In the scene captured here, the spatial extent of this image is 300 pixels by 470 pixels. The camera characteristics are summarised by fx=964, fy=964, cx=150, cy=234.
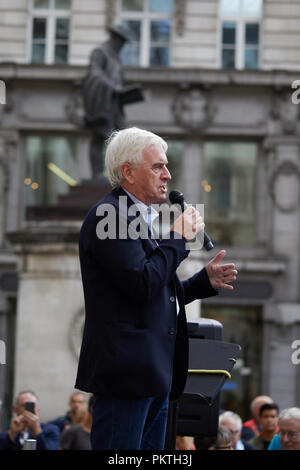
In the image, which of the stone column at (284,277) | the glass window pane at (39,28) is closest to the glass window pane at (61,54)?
the glass window pane at (39,28)

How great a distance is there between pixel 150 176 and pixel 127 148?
14 cm

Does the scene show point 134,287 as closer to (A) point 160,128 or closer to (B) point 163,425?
(B) point 163,425

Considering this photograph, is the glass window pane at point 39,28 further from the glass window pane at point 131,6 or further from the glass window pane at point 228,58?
the glass window pane at point 228,58

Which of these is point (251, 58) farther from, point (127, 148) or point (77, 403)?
point (127, 148)

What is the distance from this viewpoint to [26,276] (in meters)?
12.2

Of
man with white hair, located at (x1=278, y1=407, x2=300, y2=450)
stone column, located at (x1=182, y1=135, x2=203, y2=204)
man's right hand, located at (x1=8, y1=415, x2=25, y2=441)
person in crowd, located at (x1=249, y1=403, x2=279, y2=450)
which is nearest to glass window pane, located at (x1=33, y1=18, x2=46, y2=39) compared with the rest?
stone column, located at (x1=182, y1=135, x2=203, y2=204)

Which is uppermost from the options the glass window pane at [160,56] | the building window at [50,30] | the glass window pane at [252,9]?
the glass window pane at [252,9]

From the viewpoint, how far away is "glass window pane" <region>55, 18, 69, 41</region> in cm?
2473

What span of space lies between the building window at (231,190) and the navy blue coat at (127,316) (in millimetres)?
20084

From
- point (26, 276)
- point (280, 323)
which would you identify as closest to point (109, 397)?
point (26, 276)

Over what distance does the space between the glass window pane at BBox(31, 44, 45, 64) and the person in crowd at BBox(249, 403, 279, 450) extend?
652 inches

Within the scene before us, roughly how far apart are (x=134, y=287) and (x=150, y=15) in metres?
22.0

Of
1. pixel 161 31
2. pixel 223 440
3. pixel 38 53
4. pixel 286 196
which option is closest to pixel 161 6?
pixel 161 31

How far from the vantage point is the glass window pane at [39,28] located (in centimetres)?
2482
